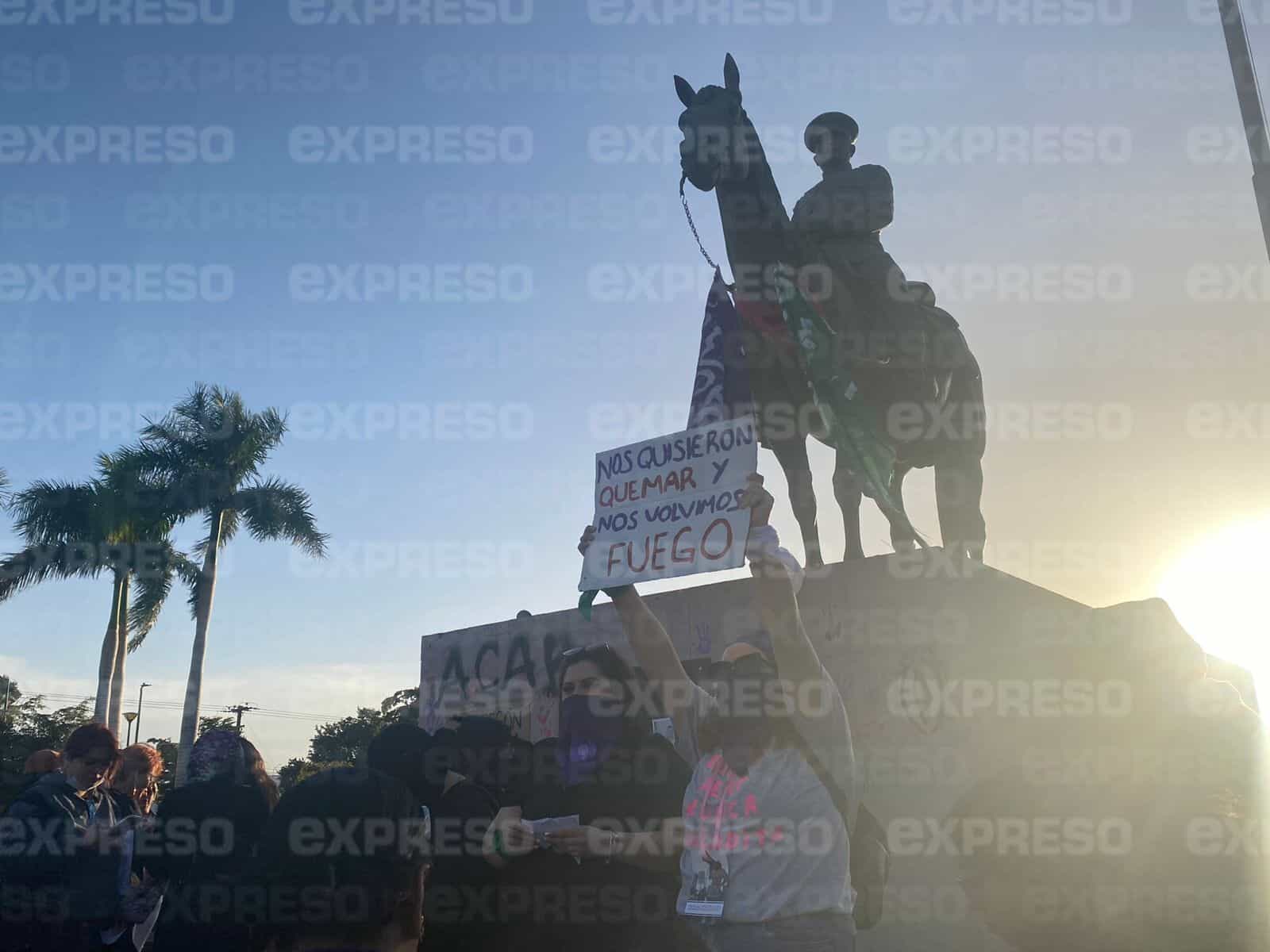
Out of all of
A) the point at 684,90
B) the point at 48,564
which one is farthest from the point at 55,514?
the point at 684,90

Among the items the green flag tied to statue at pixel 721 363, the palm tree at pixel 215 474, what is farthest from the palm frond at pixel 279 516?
the green flag tied to statue at pixel 721 363

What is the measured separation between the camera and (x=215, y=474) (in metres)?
27.6

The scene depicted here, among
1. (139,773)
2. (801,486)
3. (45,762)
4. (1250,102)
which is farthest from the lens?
(801,486)

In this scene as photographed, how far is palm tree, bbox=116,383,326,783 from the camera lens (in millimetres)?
27469

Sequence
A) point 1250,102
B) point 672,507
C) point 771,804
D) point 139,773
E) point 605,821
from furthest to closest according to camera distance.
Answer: point 1250,102, point 139,773, point 672,507, point 605,821, point 771,804

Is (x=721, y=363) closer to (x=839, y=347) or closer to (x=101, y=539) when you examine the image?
(x=839, y=347)

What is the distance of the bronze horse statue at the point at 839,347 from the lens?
348 inches

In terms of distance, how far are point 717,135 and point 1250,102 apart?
4.27 meters

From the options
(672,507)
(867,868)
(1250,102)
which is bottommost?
(867,868)

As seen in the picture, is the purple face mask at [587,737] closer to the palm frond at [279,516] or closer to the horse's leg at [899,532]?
the horse's leg at [899,532]

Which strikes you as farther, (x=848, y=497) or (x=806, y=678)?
(x=848, y=497)

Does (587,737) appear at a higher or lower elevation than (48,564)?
lower

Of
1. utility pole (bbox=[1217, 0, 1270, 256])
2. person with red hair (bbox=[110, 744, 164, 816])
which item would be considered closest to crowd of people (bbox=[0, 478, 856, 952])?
person with red hair (bbox=[110, 744, 164, 816])

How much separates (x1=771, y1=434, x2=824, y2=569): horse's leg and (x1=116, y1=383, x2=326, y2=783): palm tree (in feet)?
70.4
